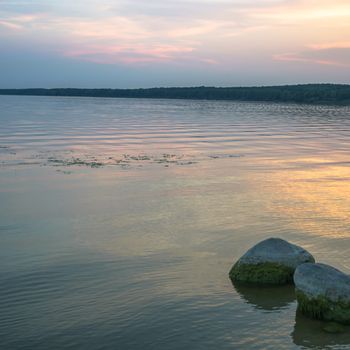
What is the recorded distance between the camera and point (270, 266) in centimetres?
905

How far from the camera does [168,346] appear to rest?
271 inches

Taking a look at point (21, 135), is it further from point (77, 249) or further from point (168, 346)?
point (168, 346)

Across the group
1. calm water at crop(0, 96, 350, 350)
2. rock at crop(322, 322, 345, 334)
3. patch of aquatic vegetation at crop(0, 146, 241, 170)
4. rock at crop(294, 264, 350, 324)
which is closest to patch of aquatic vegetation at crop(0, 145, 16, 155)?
calm water at crop(0, 96, 350, 350)

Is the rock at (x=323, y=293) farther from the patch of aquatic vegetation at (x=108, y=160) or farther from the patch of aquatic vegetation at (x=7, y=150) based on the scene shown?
the patch of aquatic vegetation at (x=7, y=150)


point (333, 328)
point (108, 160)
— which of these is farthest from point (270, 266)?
point (108, 160)

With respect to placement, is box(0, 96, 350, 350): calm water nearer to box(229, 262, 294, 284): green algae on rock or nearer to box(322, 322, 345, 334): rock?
box(322, 322, 345, 334): rock

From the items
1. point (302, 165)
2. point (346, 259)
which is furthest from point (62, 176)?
point (346, 259)

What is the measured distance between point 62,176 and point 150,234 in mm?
7797

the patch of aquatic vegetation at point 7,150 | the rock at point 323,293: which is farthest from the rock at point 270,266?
the patch of aquatic vegetation at point 7,150

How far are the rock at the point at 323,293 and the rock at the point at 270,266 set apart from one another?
108cm

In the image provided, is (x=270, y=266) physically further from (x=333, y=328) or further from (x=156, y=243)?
(x=156, y=243)

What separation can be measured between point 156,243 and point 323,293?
4.16 metres

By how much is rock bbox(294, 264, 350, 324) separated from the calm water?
264 mm

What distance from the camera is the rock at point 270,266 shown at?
902cm
